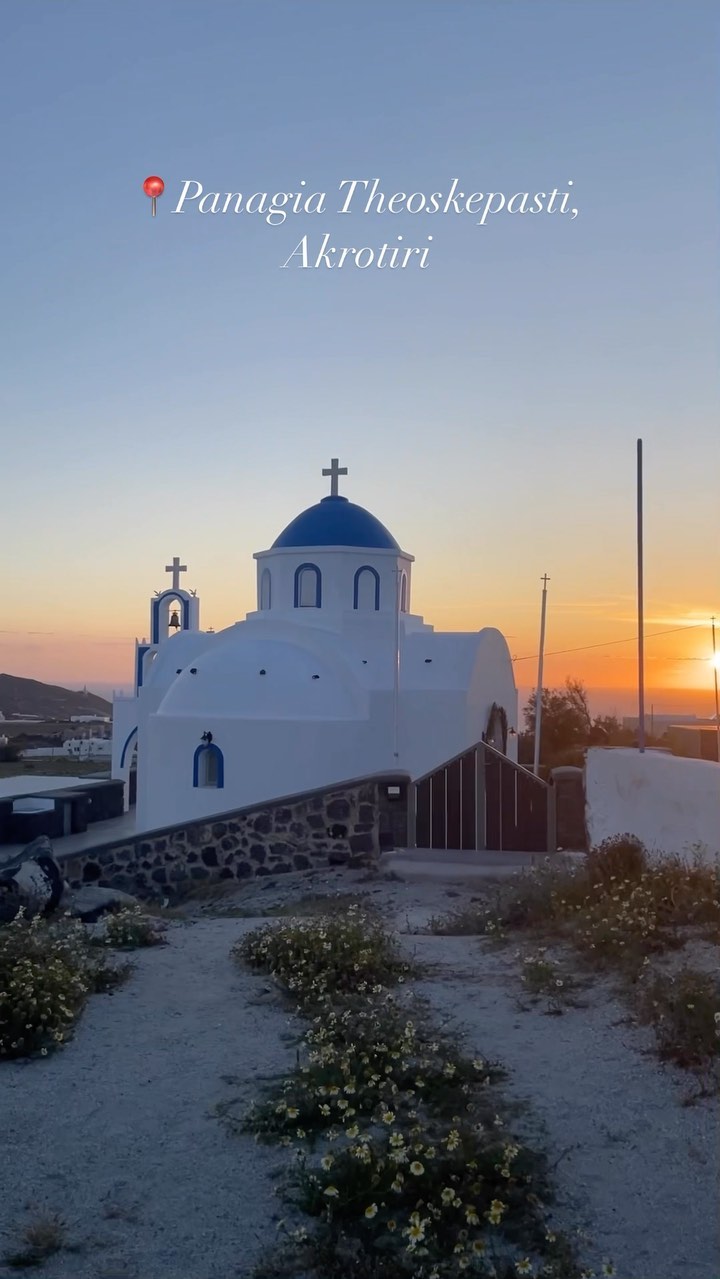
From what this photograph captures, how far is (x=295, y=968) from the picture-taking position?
5.42m

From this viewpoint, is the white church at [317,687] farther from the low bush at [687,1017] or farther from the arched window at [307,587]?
the low bush at [687,1017]

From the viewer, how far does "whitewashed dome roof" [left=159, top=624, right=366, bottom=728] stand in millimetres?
16500

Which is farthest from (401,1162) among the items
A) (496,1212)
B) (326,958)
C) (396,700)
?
(396,700)

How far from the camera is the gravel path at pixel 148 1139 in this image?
3008 mm

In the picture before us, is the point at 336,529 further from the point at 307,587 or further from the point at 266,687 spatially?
the point at 266,687

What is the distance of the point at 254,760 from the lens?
16094mm

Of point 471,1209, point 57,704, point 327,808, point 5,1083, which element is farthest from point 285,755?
point 57,704

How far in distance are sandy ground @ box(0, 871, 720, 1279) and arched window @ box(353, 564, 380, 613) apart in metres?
13.8

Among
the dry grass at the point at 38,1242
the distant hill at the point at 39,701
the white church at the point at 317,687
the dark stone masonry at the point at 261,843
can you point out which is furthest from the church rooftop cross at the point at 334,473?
the distant hill at the point at 39,701

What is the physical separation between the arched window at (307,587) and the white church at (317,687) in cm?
2

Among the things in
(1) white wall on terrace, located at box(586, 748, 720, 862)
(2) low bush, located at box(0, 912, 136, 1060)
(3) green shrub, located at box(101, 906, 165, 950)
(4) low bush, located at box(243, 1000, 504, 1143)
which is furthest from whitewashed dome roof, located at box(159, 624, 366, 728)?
(4) low bush, located at box(243, 1000, 504, 1143)

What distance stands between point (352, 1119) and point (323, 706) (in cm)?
1308

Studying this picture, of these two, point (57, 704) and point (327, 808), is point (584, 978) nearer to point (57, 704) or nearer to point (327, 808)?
point (327, 808)

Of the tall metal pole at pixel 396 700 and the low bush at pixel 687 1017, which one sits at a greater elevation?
the tall metal pole at pixel 396 700
